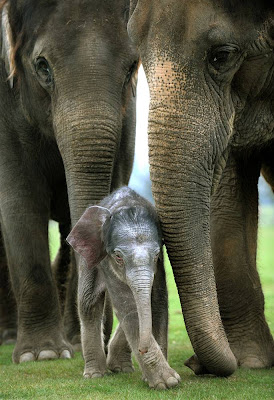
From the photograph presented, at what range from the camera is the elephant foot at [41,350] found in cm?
793

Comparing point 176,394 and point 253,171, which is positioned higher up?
point 253,171

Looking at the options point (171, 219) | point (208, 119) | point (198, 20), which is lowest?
point (171, 219)

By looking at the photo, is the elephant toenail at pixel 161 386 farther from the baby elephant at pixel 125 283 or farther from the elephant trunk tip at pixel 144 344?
the elephant trunk tip at pixel 144 344

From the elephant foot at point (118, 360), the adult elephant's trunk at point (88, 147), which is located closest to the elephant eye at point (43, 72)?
the adult elephant's trunk at point (88, 147)

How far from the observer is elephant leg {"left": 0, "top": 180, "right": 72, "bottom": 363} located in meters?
8.08

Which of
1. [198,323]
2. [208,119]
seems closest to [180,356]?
[198,323]

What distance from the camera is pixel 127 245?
596 centimetres

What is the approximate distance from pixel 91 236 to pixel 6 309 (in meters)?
4.04

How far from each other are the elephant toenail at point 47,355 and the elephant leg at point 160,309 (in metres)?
1.89

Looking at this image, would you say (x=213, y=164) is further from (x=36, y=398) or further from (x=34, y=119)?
(x=34, y=119)

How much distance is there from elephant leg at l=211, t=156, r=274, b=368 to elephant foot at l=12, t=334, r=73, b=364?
4.27ft

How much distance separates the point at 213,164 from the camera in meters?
6.10

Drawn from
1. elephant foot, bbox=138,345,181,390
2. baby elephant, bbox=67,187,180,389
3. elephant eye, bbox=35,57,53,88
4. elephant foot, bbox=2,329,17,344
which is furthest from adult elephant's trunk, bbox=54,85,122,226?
elephant foot, bbox=2,329,17,344

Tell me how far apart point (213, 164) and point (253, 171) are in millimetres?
1857
